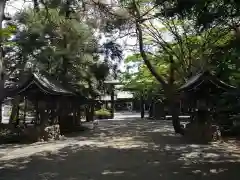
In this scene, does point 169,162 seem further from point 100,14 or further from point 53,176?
point 100,14

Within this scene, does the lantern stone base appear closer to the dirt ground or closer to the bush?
the dirt ground

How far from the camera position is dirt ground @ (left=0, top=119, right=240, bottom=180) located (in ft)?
31.2

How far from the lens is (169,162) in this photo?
11414 mm

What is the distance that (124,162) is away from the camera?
11484 millimetres

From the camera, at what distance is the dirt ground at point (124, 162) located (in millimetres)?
9523

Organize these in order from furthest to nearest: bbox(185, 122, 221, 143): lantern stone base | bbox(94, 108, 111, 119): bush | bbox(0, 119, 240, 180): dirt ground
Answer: bbox(94, 108, 111, 119): bush, bbox(185, 122, 221, 143): lantern stone base, bbox(0, 119, 240, 180): dirt ground

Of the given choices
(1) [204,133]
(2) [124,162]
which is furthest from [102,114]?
(2) [124,162]

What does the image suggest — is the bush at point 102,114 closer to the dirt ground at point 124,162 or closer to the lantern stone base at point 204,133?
the lantern stone base at point 204,133

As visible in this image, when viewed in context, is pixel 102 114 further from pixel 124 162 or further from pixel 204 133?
pixel 124 162

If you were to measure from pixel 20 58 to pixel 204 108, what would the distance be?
1287 cm

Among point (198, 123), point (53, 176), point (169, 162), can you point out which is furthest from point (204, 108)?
point (53, 176)

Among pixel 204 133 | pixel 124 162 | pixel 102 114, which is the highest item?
pixel 102 114

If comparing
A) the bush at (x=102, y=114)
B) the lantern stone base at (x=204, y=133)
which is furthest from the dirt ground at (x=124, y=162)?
the bush at (x=102, y=114)

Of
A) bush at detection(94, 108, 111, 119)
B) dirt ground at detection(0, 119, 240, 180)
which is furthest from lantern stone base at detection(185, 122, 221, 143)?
bush at detection(94, 108, 111, 119)
